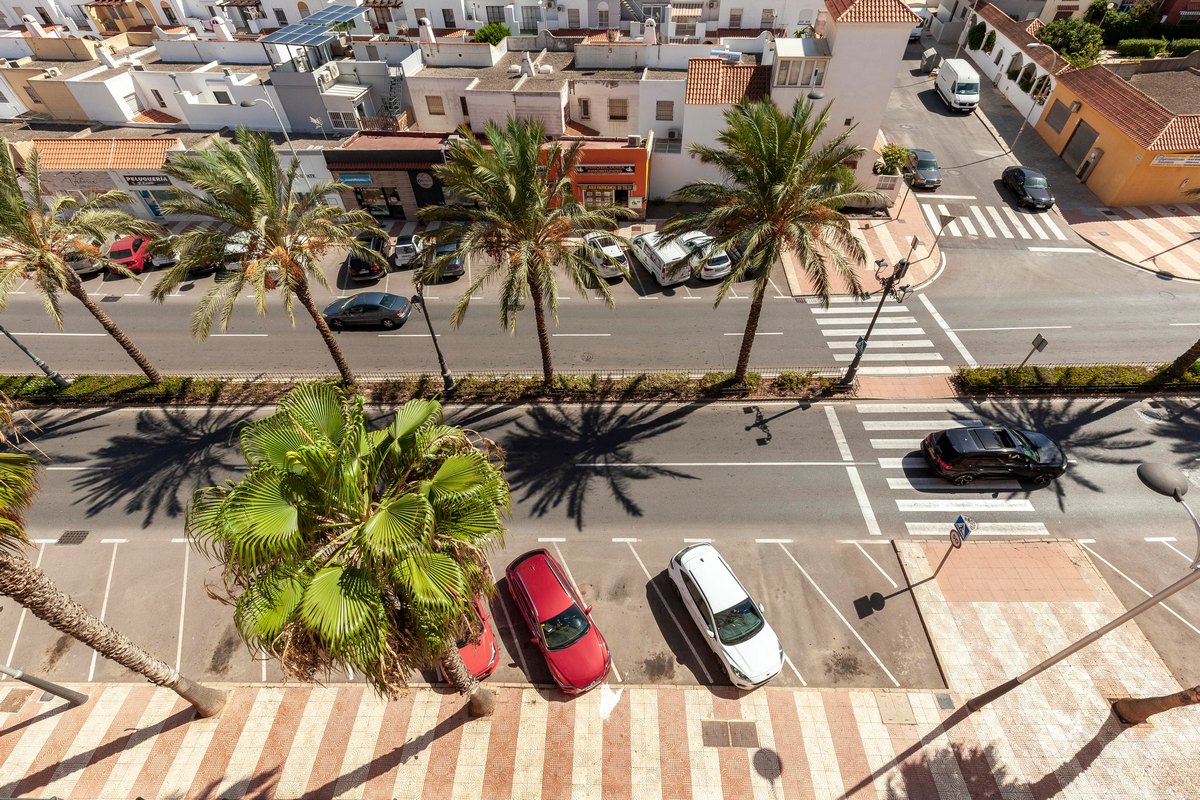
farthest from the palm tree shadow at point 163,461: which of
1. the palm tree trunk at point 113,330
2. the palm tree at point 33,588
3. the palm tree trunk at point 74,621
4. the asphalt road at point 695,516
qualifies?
the palm tree at point 33,588

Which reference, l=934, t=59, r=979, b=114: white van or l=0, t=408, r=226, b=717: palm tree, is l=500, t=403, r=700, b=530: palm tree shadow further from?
l=934, t=59, r=979, b=114: white van

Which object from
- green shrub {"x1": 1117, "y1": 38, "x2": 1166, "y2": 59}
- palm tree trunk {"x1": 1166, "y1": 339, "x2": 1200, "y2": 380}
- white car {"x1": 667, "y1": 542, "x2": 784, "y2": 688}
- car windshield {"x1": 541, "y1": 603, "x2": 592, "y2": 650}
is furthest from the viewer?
green shrub {"x1": 1117, "y1": 38, "x2": 1166, "y2": 59}

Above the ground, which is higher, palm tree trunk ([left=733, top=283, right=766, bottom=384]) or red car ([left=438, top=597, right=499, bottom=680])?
palm tree trunk ([left=733, top=283, right=766, bottom=384])

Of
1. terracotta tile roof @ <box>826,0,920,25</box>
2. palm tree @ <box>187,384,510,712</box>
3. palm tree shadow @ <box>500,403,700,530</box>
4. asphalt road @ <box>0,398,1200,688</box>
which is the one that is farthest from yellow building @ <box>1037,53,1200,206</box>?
palm tree @ <box>187,384,510,712</box>

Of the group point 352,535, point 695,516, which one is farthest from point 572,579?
point 352,535

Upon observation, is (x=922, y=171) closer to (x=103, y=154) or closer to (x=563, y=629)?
(x=563, y=629)

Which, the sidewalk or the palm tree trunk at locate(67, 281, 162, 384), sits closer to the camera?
the sidewalk

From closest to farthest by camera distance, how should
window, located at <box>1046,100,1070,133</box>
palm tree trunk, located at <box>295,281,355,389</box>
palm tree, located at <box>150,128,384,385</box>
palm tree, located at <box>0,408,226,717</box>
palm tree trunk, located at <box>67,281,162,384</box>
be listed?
palm tree, located at <box>0,408,226,717</box>
palm tree, located at <box>150,128,384,385</box>
palm tree trunk, located at <box>295,281,355,389</box>
palm tree trunk, located at <box>67,281,162,384</box>
window, located at <box>1046,100,1070,133</box>

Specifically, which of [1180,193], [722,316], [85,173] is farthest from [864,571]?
[85,173]
